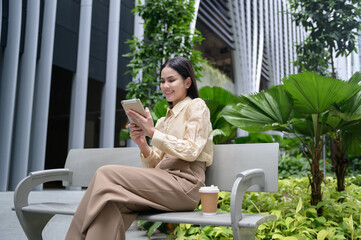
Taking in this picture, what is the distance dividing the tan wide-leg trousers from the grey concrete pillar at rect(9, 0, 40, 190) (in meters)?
4.95

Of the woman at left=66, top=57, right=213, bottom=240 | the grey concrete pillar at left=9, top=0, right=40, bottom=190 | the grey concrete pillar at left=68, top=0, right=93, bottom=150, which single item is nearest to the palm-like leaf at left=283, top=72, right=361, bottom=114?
the woman at left=66, top=57, right=213, bottom=240

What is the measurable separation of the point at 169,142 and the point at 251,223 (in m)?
0.62

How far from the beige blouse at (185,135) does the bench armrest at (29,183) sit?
0.79 m

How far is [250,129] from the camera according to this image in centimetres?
316

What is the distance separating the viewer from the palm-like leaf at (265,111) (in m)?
2.99

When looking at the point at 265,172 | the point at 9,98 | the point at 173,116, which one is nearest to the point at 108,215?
the point at 173,116

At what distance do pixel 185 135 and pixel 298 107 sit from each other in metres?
1.34

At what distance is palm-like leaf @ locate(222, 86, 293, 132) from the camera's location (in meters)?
2.99

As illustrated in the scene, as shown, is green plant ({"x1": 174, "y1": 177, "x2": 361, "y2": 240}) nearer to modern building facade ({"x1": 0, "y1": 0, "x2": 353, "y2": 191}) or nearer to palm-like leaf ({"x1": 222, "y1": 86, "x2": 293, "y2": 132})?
palm-like leaf ({"x1": 222, "y1": 86, "x2": 293, "y2": 132})

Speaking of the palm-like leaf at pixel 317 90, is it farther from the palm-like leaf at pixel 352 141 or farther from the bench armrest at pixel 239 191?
the bench armrest at pixel 239 191

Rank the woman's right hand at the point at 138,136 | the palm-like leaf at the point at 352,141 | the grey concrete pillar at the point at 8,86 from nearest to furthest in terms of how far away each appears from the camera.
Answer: the woman's right hand at the point at 138,136 → the palm-like leaf at the point at 352,141 → the grey concrete pillar at the point at 8,86

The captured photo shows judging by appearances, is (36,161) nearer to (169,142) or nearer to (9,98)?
(9,98)

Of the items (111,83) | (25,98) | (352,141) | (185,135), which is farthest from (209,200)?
(111,83)

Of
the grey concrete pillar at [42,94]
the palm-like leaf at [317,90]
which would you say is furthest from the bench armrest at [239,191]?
the grey concrete pillar at [42,94]
